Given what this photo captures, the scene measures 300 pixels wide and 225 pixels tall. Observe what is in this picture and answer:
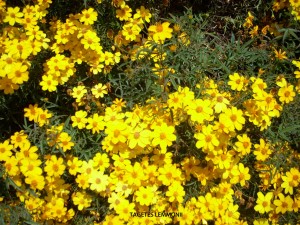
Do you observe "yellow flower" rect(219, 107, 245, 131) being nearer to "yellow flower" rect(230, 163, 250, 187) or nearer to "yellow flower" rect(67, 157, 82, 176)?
"yellow flower" rect(230, 163, 250, 187)

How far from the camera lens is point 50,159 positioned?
2.29 metres

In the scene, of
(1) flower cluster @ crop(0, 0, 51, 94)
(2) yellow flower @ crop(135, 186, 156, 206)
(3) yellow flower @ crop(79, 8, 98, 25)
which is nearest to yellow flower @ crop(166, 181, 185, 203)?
(2) yellow flower @ crop(135, 186, 156, 206)

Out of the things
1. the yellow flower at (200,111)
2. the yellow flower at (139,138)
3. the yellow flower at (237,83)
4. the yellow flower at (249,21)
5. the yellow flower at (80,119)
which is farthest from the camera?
the yellow flower at (249,21)

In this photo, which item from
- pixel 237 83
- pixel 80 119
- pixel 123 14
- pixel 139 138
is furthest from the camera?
pixel 123 14

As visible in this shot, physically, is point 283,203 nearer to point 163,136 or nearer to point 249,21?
point 163,136

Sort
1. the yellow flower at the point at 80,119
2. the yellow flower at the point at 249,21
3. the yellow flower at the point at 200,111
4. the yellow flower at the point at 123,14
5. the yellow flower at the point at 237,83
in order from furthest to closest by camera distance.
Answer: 1. the yellow flower at the point at 249,21
2. the yellow flower at the point at 123,14
3. the yellow flower at the point at 80,119
4. the yellow flower at the point at 237,83
5. the yellow flower at the point at 200,111

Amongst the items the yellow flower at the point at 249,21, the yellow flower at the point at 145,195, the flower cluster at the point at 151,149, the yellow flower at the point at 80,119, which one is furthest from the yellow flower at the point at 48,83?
the yellow flower at the point at 249,21

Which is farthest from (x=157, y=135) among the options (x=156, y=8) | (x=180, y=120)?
(x=156, y=8)

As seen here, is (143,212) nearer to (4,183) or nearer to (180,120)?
(180,120)

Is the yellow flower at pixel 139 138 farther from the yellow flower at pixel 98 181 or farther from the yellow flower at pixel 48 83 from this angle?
the yellow flower at pixel 48 83

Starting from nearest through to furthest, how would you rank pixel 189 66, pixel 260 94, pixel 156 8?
pixel 260 94 < pixel 189 66 < pixel 156 8

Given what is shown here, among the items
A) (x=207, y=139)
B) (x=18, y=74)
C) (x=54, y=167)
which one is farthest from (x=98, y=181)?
(x=18, y=74)

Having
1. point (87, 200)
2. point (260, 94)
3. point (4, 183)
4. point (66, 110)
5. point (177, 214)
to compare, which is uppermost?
point (66, 110)

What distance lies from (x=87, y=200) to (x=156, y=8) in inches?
74.6
